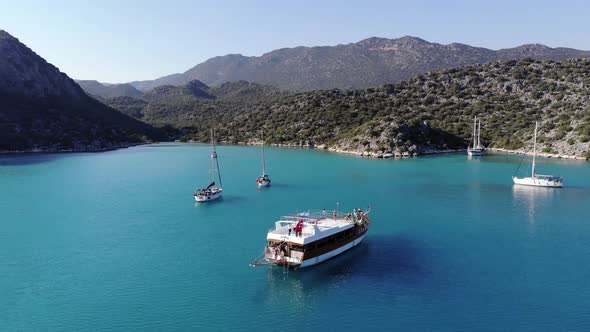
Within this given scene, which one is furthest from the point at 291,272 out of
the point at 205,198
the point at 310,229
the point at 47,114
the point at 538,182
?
the point at 47,114

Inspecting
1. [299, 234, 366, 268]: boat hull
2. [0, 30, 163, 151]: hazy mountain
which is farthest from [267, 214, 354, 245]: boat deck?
[0, 30, 163, 151]: hazy mountain

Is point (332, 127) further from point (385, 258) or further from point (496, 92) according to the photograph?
point (385, 258)

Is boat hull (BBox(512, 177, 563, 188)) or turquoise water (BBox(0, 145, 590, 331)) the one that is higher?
boat hull (BBox(512, 177, 563, 188))

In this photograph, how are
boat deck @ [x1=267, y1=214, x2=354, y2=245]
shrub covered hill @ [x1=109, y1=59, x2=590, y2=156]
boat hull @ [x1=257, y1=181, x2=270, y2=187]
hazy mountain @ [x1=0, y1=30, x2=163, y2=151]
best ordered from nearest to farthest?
boat deck @ [x1=267, y1=214, x2=354, y2=245] < boat hull @ [x1=257, y1=181, x2=270, y2=187] < shrub covered hill @ [x1=109, y1=59, x2=590, y2=156] < hazy mountain @ [x1=0, y1=30, x2=163, y2=151]

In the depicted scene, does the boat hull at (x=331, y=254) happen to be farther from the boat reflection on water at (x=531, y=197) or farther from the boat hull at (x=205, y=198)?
the boat hull at (x=205, y=198)

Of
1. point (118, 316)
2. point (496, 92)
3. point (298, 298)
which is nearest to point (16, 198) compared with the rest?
point (118, 316)

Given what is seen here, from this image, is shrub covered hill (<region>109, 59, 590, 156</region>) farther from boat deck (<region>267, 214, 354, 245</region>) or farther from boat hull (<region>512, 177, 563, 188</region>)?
boat deck (<region>267, 214, 354, 245</region>)
